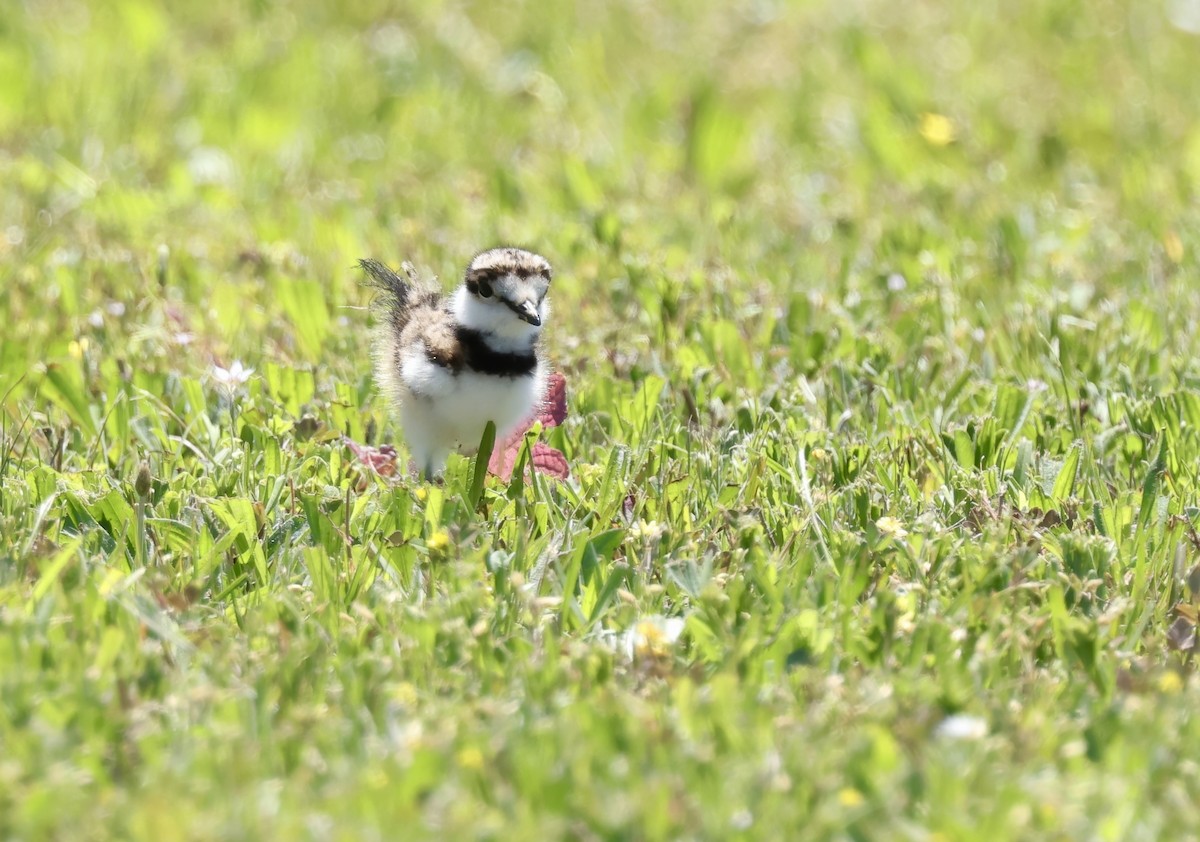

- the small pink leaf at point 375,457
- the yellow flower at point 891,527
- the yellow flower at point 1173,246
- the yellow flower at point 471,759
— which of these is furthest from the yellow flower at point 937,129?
the yellow flower at point 471,759

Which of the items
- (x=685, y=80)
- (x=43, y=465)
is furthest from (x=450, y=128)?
(x=43, y=465)

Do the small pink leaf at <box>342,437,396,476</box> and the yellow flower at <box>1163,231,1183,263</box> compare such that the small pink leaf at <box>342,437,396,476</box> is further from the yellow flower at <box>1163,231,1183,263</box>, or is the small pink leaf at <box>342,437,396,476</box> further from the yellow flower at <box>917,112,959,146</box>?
the yellow flower at <box>917,112,959,146</box>

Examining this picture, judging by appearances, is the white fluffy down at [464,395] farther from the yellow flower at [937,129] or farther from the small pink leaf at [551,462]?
the yellow flower at [937,129]

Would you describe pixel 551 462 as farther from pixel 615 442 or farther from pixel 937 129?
pixel 937 129

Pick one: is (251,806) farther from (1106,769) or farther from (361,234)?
(361,234)

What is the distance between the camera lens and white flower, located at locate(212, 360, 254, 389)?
5.32 metres

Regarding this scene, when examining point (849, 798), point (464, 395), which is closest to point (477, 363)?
point (464, 395)

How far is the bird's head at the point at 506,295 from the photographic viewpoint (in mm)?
4922

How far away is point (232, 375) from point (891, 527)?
7.09 ft

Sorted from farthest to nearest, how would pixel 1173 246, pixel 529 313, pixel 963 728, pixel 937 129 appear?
pixel 937 129
pixel 1173 246
pixel 529 313
pixel 963 728

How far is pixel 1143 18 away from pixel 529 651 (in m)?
8.16

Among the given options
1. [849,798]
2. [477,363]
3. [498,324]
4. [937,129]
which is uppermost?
[937,129]

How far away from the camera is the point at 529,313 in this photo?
16.0 feet

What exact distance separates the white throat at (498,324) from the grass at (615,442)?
0.35 metres
